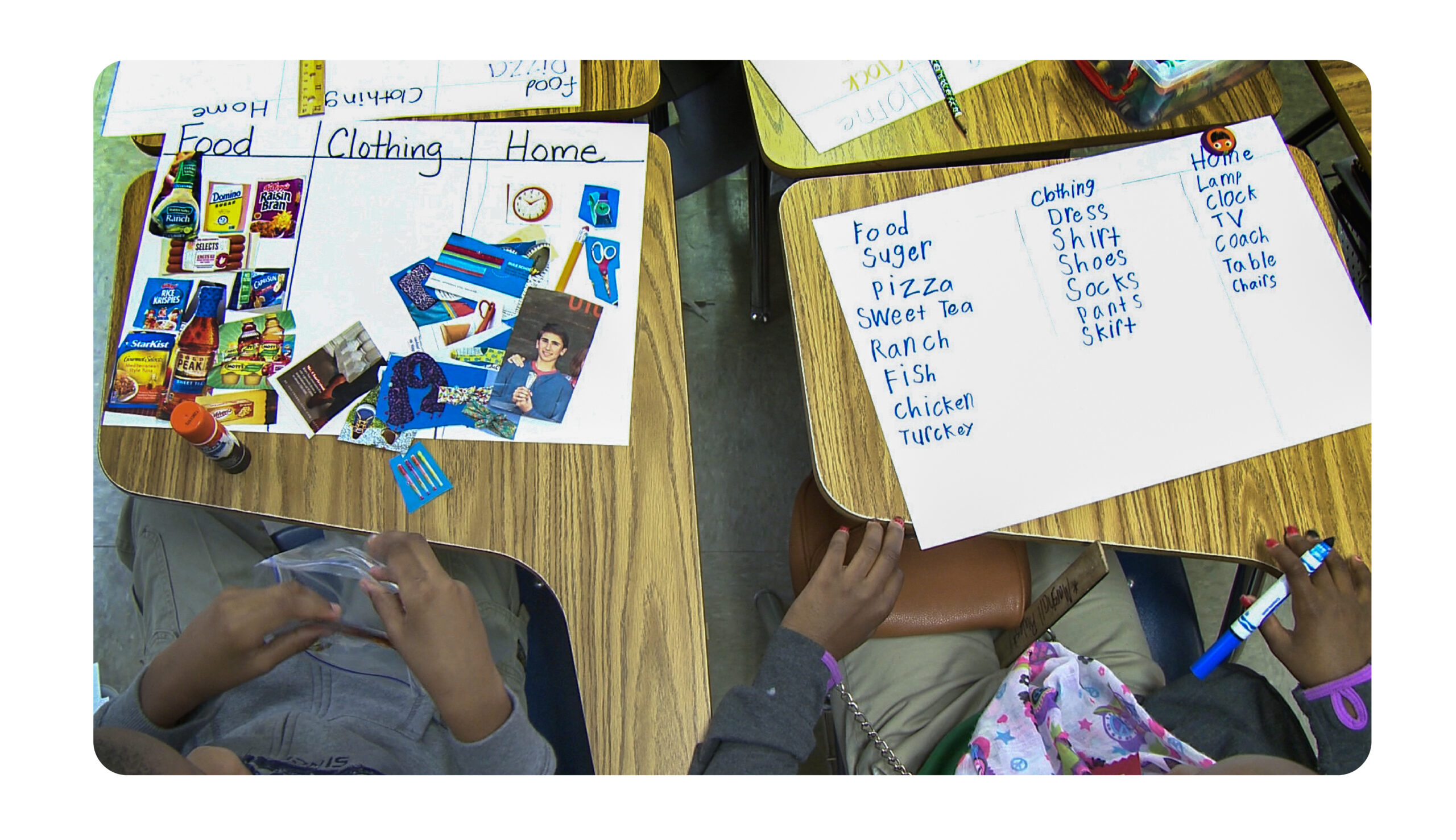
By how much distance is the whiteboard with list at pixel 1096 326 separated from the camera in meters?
0.95

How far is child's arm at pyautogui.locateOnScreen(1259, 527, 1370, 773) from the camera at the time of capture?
2.98 ft

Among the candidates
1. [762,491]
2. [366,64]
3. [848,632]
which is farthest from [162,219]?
[762,491]

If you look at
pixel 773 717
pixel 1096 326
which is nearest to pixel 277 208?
pixel 773 717

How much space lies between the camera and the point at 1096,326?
999 mm

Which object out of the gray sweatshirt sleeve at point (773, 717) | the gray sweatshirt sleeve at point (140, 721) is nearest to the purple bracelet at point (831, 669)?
the gray sweatshirt sleeve at point (773, 717)

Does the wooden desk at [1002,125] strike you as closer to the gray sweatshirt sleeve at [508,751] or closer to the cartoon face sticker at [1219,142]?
the cartoon face sticker at [1219,142]

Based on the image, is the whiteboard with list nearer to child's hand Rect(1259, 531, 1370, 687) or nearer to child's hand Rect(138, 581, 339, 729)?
child's hand Rect(1259, 531, 1370, 687)

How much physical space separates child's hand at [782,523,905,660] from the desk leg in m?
0.82

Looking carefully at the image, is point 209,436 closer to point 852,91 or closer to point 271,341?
point 271,341

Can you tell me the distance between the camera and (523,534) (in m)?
0.92

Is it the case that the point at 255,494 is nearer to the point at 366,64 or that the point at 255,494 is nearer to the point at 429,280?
the point at 429,280

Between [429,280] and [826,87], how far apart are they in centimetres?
59

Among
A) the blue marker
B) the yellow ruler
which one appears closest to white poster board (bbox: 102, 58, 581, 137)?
the yellow ruler

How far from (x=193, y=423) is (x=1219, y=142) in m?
1.32
